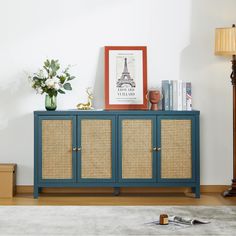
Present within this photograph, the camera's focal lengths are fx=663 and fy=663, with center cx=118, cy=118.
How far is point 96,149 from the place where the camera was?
20.8 feet

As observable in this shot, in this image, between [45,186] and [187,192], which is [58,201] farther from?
[187,192]

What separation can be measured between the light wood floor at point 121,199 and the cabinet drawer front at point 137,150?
8.7 inches

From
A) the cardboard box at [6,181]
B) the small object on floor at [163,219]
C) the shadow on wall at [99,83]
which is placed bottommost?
the small object on floor at [163,219]

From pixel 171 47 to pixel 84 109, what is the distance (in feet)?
3.55

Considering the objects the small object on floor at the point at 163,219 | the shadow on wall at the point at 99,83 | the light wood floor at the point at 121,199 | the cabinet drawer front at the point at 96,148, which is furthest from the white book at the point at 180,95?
the small object on floor at the point at 163,219

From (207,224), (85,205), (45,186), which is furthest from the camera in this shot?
(45,186)

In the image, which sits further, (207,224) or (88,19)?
(88,19)

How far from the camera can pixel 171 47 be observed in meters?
6.64

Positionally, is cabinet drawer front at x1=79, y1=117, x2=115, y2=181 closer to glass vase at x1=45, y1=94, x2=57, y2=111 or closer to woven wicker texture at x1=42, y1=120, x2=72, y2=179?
woven wicker texture at x1=42, y1=120, x2=72, y2=179

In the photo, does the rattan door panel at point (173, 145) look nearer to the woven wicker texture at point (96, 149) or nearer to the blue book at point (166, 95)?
the blue book at point (166, 95)

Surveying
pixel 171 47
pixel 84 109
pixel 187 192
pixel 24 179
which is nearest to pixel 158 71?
pixel 171 47

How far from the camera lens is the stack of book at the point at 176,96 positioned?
253 inches

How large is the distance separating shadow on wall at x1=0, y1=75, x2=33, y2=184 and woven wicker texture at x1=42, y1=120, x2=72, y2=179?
1.22 ft

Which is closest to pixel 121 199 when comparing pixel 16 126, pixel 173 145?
pixel 173 145
